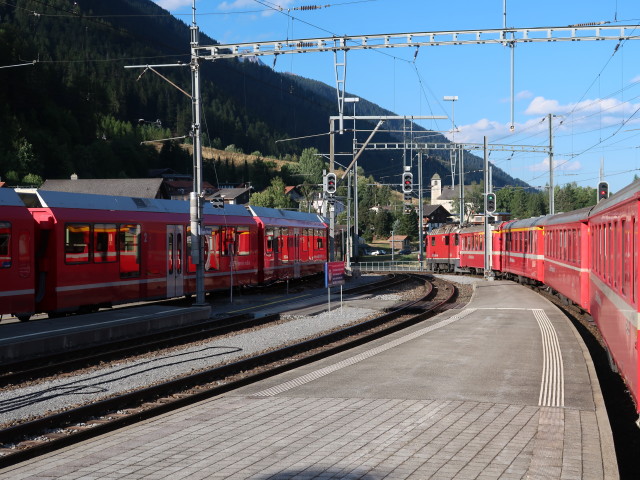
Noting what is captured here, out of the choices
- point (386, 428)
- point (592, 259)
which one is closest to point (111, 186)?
point (592, 259)

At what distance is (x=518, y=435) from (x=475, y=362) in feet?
16.3

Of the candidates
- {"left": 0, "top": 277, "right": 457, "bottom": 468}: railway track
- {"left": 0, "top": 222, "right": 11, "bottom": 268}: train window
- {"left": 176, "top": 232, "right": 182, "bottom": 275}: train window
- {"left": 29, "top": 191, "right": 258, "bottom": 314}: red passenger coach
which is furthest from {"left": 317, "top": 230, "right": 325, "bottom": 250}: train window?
{"left": 0, "top": 222, "right": 11, "bottom": 268}: train window

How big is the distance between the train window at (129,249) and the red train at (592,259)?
12.1 m

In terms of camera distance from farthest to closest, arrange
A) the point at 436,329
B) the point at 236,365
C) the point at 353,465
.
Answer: the point at 436,329 → the point at 236,365 → the point at 353,465

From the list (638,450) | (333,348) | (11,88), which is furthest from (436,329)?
(11,88)

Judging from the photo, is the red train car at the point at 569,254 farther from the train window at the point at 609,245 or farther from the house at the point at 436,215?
the house at the point at 436,215

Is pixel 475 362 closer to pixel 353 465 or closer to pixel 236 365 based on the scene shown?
pixel 236 365

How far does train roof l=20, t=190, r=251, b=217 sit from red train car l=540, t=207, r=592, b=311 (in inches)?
469

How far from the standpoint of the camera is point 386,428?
8578mm

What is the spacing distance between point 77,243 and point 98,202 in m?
1.63

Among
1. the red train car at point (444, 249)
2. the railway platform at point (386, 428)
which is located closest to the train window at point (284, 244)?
the red train car at point (444, 249)

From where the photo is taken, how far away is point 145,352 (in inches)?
607

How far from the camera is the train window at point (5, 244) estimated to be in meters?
16.8

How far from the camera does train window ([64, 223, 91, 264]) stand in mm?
19172
